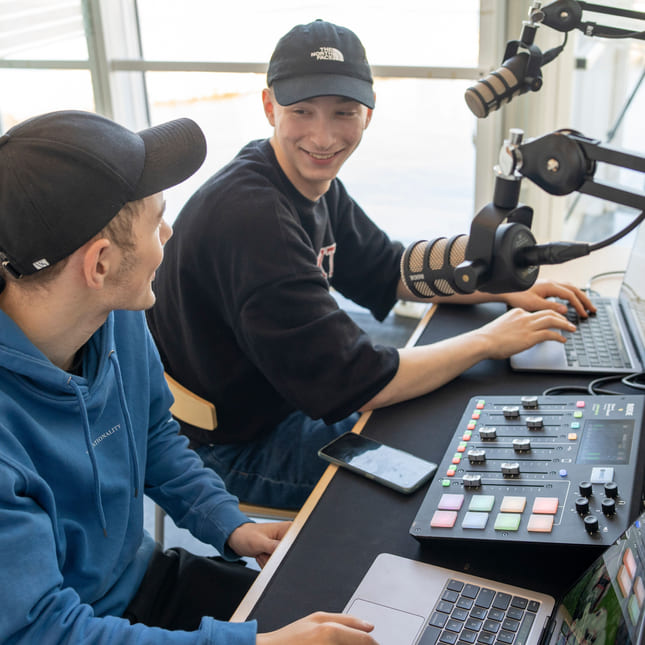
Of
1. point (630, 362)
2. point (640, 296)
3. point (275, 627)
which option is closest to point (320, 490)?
point (275, 627)

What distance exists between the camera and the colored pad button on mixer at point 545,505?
36.1 inches

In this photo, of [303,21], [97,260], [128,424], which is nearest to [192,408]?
[128,424]

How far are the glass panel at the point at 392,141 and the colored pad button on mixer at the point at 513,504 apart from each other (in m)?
2.16

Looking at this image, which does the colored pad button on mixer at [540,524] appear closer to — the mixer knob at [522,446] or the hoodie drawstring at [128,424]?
the mixer knob at [522,446]

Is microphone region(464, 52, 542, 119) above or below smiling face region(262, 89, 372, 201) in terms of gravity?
above

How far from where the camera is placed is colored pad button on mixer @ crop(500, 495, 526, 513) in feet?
3.07

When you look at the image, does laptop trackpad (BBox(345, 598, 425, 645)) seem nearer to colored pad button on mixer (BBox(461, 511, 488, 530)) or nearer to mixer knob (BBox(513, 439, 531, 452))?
→ colored pad button on mixer (BBox(461, 511, 488, 530))

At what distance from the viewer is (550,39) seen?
221 cm

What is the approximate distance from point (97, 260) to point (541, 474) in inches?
24.7

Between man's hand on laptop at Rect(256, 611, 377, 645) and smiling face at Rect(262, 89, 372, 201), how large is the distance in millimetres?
965

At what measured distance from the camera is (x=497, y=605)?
2.82ft

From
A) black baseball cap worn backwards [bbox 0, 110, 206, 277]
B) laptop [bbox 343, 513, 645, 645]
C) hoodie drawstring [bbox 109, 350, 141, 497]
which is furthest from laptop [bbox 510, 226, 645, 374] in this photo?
black baseball cap worn backwards [bbox 0, 110, 206, 277]

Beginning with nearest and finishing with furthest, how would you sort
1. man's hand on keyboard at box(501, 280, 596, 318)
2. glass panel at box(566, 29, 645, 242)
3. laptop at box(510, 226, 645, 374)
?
laptop at box(510, 226, 645, 374) → man's hand on keyboard at box(501, 280, 596, 318) → glass panel at box(566, 29, 645, 242)

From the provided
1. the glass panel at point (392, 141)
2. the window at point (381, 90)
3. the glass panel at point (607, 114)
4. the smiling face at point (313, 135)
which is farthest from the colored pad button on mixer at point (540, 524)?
the glass panel at point (607, 114)
